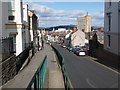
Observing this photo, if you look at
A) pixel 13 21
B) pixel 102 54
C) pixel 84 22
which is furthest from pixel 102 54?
pixel 84 22

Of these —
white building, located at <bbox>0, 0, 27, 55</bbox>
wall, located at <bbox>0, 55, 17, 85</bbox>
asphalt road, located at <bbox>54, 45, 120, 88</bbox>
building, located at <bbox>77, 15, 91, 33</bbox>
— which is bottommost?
asphalt road, located at <bbox>54, 45, 120, 88</bbox>

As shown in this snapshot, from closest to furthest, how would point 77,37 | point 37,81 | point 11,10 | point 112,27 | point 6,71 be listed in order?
point 37,81
point 6,71
point 11,10
point 112,27
point 77,37

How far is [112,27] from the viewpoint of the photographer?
113 feet

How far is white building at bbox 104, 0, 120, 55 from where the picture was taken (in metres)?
32.0

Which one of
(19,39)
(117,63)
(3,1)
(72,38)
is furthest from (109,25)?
(72,38)

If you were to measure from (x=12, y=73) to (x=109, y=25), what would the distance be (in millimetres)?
25100

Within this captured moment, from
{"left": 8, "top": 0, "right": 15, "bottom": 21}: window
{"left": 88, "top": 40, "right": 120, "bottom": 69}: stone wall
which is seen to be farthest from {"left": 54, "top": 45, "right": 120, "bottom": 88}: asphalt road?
{"left": 8, "top": 0, "right": 15, "bottom": 21}: window

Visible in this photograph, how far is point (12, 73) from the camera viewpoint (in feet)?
47.3

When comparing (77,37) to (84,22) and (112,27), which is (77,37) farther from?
(112,27)

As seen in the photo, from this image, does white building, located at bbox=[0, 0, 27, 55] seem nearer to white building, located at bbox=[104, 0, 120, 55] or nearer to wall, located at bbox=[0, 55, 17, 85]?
wall, located at bbox=[0, 55, 17, 85]

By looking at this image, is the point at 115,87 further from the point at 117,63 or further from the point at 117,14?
the point at 117,14

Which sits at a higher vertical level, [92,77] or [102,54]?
[102,54]

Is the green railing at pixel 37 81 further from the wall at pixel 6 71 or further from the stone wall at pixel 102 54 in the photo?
the stone wall at pixel 102 54

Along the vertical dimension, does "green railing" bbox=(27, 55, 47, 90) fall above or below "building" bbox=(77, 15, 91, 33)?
below
